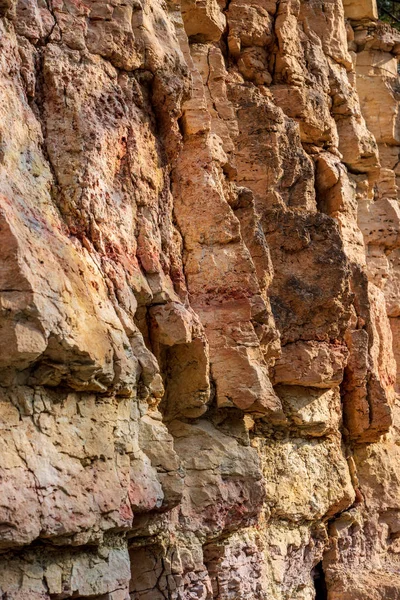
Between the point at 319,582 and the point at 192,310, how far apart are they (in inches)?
149

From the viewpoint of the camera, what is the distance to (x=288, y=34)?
9.73 metres

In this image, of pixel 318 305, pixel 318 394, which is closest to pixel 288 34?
pixel 318 305

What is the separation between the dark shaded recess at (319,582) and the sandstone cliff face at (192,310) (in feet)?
0.10

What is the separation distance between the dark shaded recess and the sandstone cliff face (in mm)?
30

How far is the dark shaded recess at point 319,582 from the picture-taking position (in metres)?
9.43

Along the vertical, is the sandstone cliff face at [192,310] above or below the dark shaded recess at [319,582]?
above

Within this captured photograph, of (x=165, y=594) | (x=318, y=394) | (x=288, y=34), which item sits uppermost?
(x=288, y=34)

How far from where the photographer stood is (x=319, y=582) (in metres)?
9.52

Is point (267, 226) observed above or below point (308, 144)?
below

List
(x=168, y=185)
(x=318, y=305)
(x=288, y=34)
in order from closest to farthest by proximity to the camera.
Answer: (x=168, y=185) → (x=318, y=305) → (x=288, y=34)

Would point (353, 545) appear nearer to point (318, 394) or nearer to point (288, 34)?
point (318, 394)

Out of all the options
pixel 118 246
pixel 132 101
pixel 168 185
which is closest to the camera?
pixel 118 246

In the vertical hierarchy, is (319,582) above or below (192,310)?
below

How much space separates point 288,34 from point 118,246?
4506mm
